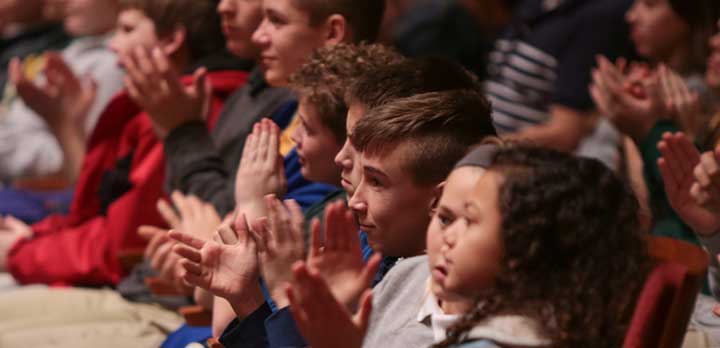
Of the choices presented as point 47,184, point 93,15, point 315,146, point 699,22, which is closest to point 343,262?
point 315,146

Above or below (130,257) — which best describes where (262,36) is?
above

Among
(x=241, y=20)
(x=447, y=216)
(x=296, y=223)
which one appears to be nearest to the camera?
(x=447, y=216)

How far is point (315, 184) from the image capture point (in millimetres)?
2359

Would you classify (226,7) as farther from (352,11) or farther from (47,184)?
(47,184)

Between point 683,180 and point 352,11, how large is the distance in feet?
2.69

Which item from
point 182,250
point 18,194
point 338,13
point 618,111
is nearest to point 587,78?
point 618,111

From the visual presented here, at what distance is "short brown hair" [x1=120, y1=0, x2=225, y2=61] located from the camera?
10.5 feet

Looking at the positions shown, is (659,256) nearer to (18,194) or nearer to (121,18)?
(121,18)

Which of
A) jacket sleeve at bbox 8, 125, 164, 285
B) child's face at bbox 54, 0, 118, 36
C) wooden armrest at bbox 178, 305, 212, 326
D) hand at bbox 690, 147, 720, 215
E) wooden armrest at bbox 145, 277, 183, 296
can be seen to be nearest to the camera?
hand at bbox 690, 147, 720, 215

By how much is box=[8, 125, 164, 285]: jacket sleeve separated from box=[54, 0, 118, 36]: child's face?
105cm

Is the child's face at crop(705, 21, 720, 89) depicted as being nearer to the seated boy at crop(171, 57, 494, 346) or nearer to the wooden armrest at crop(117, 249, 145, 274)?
the seated boy at crop(171, 57, 494, 346)

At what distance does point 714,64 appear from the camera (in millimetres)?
2746

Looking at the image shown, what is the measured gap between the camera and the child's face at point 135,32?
3.23m

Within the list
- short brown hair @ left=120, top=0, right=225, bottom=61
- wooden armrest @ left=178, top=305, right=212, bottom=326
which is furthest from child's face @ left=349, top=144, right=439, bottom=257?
short brown hair @ left=120, top=0, right=225, bottom=61
